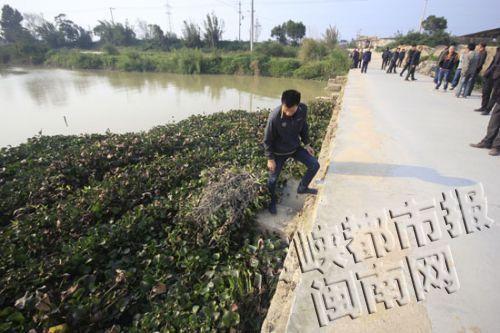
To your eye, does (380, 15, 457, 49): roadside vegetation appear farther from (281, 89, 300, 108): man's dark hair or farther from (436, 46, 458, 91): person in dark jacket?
(281, 89, 300, 108): man's dark hair

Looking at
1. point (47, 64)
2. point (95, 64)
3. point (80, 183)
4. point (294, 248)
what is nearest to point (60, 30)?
point (47, 64)

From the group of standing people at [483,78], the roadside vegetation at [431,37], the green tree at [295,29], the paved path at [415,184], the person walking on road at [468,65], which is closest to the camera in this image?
the paved path at [415,184]

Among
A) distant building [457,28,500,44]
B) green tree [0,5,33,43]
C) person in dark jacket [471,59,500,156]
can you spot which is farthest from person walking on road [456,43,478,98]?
green tree [0,5,33,43]

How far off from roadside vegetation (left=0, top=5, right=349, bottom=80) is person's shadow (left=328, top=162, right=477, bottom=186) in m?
22.9

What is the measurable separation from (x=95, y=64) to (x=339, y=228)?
1588 inches

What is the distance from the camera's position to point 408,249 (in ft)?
7.00

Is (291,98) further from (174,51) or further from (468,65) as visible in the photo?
(174,51)

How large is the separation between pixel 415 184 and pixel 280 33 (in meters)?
51.8

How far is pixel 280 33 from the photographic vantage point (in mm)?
48250

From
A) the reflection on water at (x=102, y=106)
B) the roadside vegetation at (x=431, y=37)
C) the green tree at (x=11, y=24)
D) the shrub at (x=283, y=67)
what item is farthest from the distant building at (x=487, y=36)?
the green tree at (x=11, y=24)

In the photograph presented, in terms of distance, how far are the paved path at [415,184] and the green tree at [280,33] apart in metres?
46.6

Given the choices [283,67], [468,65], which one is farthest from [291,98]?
[283,67]

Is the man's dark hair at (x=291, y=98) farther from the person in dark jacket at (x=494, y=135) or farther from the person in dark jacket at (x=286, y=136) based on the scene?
the person in dark jacket at (x=494, y=135)

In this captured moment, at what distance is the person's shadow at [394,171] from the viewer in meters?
3.13
